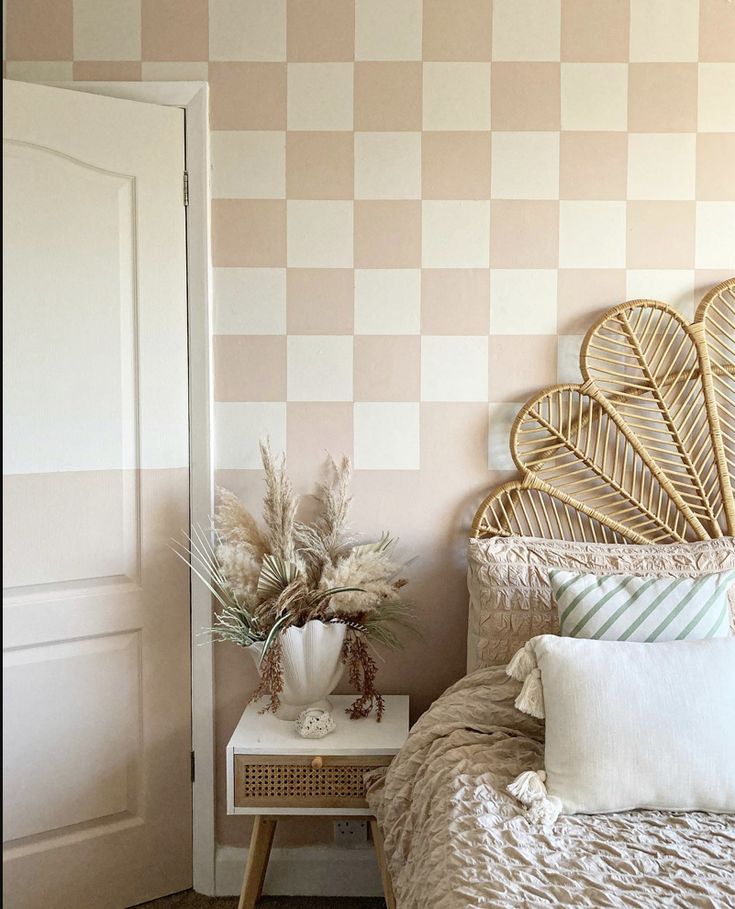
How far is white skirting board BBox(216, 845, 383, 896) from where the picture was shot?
2.02 meters

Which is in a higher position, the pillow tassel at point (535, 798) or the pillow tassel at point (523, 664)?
the pillow tassel at point (523, 664)

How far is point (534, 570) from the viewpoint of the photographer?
1.77m

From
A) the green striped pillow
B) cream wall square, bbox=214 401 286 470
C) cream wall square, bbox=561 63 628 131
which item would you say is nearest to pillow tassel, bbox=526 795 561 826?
the green striped pillow

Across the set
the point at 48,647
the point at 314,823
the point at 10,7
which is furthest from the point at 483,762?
the point at 10,7

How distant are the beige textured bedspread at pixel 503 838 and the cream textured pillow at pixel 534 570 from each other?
108 mm

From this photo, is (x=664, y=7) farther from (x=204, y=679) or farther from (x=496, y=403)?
(x=204, y=679)

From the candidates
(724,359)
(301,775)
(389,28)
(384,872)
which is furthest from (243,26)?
(384,872)

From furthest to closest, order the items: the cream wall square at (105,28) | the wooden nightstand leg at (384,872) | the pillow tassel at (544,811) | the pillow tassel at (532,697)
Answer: the cream wall square at (105,28)
the wooden nightstand leg at (384,872)
the pillow tassel at (532,697)
the pillow tassel at (544,811)

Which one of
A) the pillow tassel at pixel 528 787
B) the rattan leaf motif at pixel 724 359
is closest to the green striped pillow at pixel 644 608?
the pillow tassel at pixel 528 787

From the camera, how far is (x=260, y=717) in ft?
6.07

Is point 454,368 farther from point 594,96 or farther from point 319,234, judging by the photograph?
point 594,96

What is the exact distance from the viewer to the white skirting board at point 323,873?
6.62 ft

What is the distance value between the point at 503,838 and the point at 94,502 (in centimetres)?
121

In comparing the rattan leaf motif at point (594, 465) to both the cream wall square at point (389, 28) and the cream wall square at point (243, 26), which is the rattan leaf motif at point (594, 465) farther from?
the cream wall square at point (243, 26)
